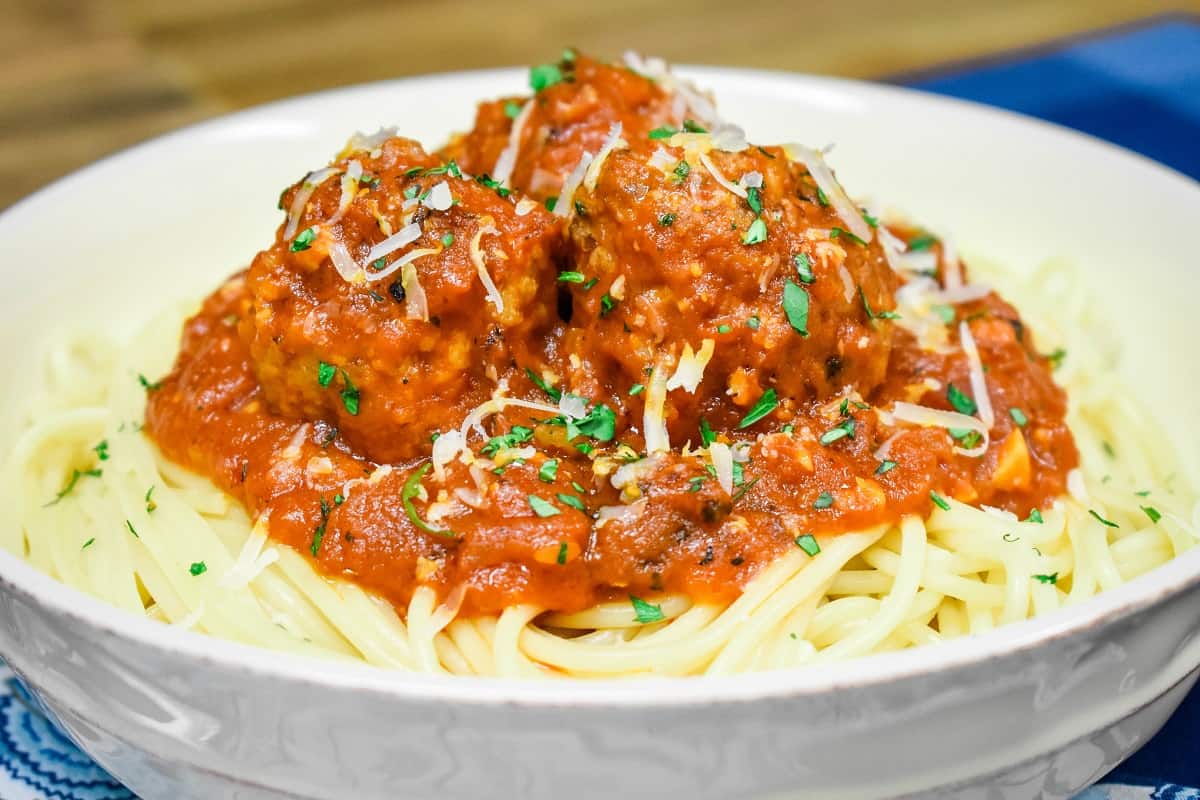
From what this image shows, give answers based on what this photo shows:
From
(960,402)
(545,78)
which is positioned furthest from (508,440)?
(545,78)

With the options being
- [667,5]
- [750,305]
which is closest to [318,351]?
[750,305]

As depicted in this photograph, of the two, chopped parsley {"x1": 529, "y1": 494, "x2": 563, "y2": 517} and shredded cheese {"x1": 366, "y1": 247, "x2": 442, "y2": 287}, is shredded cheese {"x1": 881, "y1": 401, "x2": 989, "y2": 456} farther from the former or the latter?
shredded cheese {"x1": 366, "y1": 247, "x2": 442, "y2": 287}

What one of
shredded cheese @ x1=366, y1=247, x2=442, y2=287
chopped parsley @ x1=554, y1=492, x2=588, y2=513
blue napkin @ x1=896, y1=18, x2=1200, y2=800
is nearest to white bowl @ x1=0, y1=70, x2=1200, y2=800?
chopped parsley @ x1=554, y1=492, x2=588, y2=513

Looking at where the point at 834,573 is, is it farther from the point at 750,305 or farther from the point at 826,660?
the point at 750,305

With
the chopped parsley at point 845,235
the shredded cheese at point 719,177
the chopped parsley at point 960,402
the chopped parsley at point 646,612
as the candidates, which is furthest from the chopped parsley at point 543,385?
the chopped parsley at point 960,402

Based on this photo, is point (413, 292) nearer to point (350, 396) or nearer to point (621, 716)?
point (350, 396)

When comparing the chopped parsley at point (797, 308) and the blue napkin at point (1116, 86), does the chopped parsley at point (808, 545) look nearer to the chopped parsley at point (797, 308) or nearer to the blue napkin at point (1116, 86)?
the chopped parsley at point (797, 308)

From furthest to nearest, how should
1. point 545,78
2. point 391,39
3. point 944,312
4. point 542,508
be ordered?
point 391,39, point 545,78, point 944,312, point 542,508
